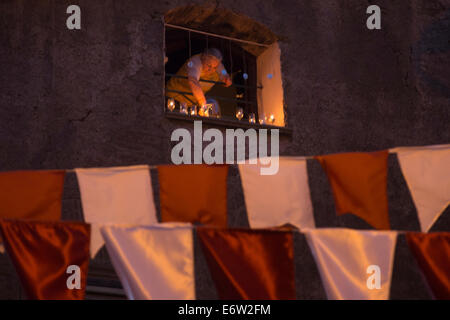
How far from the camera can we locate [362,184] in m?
3.78

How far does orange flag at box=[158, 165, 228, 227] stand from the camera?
3816mm

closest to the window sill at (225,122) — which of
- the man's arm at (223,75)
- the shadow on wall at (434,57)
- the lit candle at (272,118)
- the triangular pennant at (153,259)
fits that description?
the lit candle at (272,118)

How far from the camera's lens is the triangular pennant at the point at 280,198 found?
3869 millimetres

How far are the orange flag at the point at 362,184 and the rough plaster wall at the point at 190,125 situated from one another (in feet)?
3.59

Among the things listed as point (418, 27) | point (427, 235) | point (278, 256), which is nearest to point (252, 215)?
point (278, 256)

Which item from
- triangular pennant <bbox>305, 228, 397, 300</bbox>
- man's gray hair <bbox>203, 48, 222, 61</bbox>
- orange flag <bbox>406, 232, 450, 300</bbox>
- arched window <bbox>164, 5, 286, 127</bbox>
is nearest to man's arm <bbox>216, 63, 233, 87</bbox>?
arched window <bbox>164, 5, 286, 127</bbox>

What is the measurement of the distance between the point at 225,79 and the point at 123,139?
155cm

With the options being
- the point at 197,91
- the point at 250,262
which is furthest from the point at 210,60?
the point at 250,262

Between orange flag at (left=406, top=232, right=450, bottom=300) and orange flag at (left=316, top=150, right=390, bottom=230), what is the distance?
259 millimetres

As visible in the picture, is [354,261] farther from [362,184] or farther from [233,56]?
[233,56]

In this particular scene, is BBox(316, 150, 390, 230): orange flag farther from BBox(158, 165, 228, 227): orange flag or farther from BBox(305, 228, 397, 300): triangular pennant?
BBox(158, 165, 228, 227): orange flag

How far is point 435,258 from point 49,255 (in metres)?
2.61

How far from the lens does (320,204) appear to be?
503 centimetres
